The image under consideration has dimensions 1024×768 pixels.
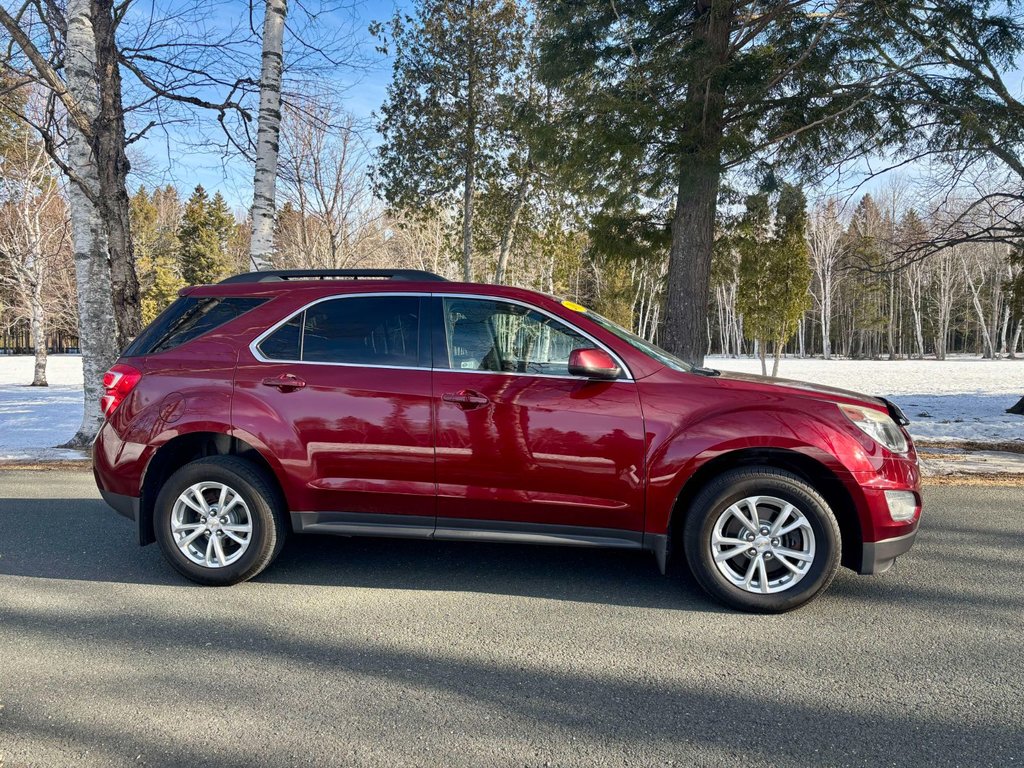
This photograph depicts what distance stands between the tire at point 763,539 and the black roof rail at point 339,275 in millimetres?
2154

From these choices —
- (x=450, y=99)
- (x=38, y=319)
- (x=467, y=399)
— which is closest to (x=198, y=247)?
(x=38, y=319)

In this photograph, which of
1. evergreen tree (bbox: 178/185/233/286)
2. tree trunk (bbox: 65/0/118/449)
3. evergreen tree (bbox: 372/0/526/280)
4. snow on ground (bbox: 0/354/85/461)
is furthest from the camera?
evergreen tree (bbox: 178/185/233/286)

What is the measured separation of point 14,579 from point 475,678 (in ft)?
10.6

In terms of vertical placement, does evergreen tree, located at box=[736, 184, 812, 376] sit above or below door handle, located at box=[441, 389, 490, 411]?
above

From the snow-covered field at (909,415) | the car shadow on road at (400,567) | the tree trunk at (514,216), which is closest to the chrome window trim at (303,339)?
the car shadow on road at (400,567)

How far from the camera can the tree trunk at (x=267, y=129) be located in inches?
354

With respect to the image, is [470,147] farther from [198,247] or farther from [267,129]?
[198,247]

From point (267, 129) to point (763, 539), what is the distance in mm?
8599

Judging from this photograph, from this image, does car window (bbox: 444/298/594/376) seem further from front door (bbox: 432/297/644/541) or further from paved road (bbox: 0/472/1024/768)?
paved road (bbox: 0/472/1024/768)

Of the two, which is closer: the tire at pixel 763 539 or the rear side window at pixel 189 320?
the tire at pixel 763 539

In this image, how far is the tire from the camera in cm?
349

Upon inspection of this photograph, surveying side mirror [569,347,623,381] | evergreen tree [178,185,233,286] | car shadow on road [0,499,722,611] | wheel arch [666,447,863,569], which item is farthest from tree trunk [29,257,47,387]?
evergreen tree [178,185,233,286]

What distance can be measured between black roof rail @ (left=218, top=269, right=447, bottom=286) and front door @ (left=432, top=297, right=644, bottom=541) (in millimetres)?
652

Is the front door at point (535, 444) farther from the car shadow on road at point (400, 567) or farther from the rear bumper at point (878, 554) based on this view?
the rear bumper at point (878, 554)
